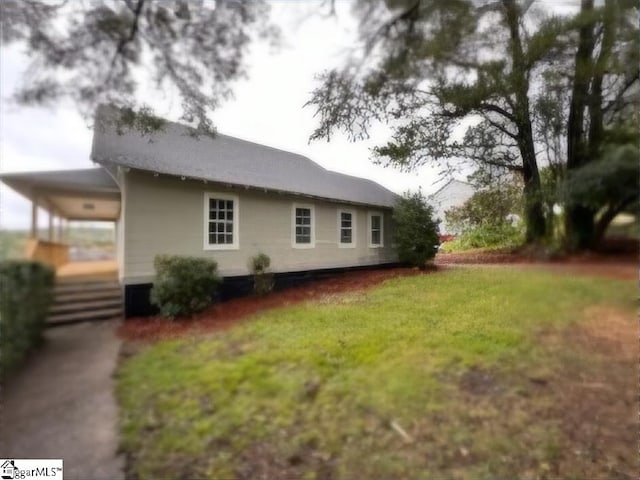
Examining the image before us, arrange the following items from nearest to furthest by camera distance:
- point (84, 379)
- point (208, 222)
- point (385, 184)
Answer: point (84, 379) → point (208, 222) → point (385, 184)

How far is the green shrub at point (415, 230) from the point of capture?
4.04 ft

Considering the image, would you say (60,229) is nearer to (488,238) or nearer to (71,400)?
(71,400)

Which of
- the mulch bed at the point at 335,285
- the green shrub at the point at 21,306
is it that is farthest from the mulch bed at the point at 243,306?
the green shrub at the point at 21,306

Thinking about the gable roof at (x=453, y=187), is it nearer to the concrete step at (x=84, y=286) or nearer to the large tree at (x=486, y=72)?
the large tree at (x=486, y=72)

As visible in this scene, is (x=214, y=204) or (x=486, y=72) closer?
(x=214, y=204)

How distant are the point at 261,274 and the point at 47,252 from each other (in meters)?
0.64

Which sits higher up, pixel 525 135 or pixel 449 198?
pixel 525 135

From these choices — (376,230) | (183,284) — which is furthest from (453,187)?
(183,284)

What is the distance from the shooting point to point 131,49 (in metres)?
0.95

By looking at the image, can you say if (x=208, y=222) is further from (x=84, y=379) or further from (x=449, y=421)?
(x=449, y=421)

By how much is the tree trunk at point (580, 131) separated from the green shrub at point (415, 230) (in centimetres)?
47

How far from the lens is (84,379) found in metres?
0.83

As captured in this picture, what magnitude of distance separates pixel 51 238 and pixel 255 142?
716 millimetres

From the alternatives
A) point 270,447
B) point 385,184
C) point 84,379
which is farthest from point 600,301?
point 84,379
